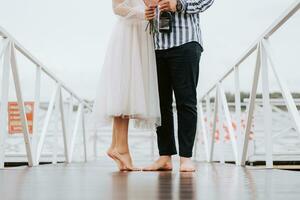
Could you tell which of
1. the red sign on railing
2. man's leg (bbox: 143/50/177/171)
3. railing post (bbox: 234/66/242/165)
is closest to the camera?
man's leg (bbox: 143/50/177/171)

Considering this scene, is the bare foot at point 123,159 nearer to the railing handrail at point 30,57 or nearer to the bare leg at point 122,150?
the bare leg at point 122,150

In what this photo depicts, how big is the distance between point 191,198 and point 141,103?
3.36ft

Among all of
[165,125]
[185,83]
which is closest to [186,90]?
[185,83]

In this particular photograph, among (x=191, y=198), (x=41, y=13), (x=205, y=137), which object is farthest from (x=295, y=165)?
(x=191, y=198)

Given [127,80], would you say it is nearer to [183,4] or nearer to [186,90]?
[186,90]

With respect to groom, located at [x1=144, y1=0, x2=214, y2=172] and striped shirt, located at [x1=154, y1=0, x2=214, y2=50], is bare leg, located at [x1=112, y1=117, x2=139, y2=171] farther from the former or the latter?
striped shirt, located at [x1=154, y1=0, x2=214, y2=50]

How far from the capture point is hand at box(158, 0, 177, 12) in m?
1.60

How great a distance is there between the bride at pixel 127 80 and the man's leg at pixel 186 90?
0.32ft

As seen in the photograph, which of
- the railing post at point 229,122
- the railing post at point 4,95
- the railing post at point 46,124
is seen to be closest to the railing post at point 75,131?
the railing post at point 46,124

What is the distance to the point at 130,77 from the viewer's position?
5.64 ft

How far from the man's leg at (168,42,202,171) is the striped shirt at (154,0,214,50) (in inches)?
1.1

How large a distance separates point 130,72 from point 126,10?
0.75 feet

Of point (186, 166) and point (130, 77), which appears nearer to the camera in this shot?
point (186, 166)

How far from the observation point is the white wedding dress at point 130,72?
1672mm
